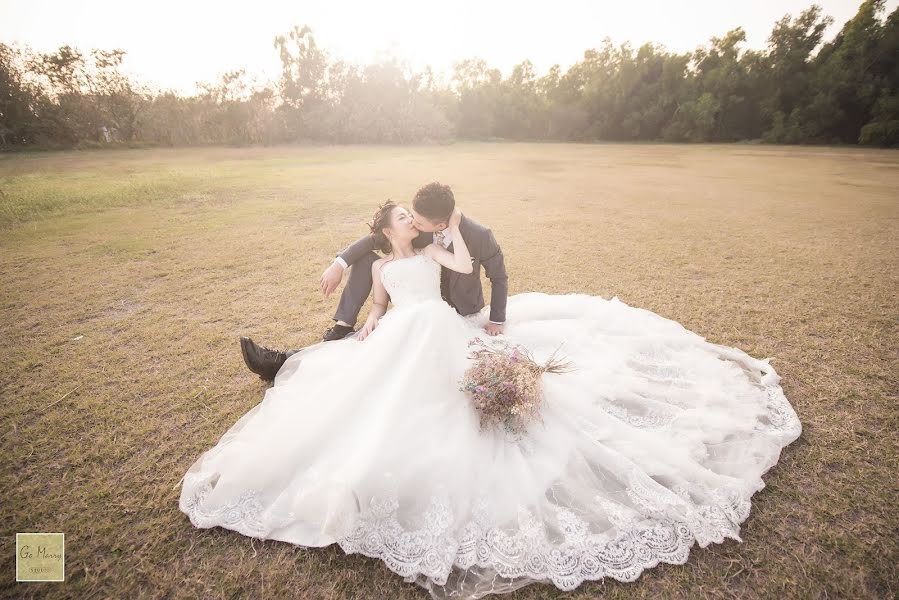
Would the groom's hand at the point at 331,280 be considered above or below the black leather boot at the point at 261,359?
above

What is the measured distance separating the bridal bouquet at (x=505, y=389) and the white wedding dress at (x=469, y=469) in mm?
131

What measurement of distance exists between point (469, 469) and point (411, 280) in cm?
167

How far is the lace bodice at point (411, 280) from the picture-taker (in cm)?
348

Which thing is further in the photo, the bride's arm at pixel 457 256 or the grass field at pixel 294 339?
the bride's arm at pixel 457 256

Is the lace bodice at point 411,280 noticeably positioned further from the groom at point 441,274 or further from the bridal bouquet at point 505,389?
the bridal bouquet at point 505,389

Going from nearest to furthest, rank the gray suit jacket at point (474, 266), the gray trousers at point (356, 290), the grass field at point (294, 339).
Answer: the grass field at point (294, 339) < the gray suit jacket at point (474, 266) < the gray trousers at point (356, 290)

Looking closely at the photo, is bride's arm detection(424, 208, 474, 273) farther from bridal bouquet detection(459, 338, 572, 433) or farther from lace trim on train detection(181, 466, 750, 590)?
lace trim on train detection(181, 466, 750, 590)

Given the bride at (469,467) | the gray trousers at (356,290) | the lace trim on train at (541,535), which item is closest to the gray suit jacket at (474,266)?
the gray trousers at (356,290)

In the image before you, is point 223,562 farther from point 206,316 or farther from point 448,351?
point 206,316

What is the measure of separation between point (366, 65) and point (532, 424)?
48321 millimetres

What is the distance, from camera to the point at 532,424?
9.29ft

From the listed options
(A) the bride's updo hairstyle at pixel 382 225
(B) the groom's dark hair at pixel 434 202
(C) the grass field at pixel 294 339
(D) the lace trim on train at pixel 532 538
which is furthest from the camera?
(A) the bride's updo hairstyle at pixel 382 225

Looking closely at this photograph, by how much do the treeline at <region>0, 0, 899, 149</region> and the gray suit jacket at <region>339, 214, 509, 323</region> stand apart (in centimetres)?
3798

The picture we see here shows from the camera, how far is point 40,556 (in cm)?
233
